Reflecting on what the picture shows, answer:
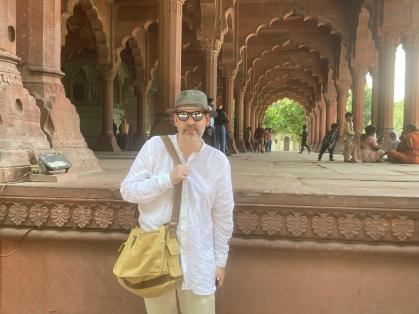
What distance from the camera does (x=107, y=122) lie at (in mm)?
13891

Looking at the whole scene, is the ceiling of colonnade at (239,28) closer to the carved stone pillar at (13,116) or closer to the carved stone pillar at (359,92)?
the carved stone pillar at (359,92)

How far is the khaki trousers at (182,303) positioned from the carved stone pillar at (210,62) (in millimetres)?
9414

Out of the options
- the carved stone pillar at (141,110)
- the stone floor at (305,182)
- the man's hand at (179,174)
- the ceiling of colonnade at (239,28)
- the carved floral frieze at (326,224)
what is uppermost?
the ceiling of colonnade at (239,28)

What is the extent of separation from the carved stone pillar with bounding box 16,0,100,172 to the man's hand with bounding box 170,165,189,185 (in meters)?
1.97

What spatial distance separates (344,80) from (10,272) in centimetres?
1765

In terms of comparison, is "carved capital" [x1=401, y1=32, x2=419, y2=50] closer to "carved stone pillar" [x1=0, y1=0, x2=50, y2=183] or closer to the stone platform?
the stone platform

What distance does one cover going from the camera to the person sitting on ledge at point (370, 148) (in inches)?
353

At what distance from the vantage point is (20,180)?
2928 millimetres

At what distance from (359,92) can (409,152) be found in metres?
7.55

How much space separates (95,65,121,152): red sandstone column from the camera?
13648mm

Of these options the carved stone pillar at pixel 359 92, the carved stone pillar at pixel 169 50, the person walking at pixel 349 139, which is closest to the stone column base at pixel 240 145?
the carved stone pillar at pixel 359 92

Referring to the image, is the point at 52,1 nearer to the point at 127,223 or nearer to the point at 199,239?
the point at 127,223

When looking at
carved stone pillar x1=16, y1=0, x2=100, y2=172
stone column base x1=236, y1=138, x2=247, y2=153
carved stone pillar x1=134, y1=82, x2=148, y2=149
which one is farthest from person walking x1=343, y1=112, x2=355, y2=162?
carved stone pillar x1=134, y1=82, x2=148, y2=149

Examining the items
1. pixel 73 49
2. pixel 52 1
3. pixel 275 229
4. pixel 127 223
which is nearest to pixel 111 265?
pixel 127 223
